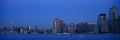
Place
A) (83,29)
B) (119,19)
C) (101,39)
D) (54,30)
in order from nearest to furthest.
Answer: (119,19)
(54,30)
(83,29)
(101,39)

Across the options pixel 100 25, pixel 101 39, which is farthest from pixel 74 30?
pixel 101 39

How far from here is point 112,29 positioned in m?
6.83

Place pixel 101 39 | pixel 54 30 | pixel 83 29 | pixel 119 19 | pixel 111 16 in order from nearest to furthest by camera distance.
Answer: pixel 119 19
pixel 111 16
pixel 54 30
pixel 83 29
pixel 101 39

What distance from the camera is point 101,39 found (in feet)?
47.4

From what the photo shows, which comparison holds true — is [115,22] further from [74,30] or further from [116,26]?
[74,30]

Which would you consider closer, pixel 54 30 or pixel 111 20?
pixel 111 20

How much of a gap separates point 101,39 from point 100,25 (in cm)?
749

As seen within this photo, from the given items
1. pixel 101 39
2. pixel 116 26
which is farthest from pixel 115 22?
pixel 101 39

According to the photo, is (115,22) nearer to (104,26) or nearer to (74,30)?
(104,26)

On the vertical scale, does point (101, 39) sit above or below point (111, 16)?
below

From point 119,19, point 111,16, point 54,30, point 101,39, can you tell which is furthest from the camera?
point 101,39

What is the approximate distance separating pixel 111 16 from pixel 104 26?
35 centimetres

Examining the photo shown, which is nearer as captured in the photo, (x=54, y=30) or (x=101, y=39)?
(x=54, y=30)

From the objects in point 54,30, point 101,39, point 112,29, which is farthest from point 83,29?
point 101,39
